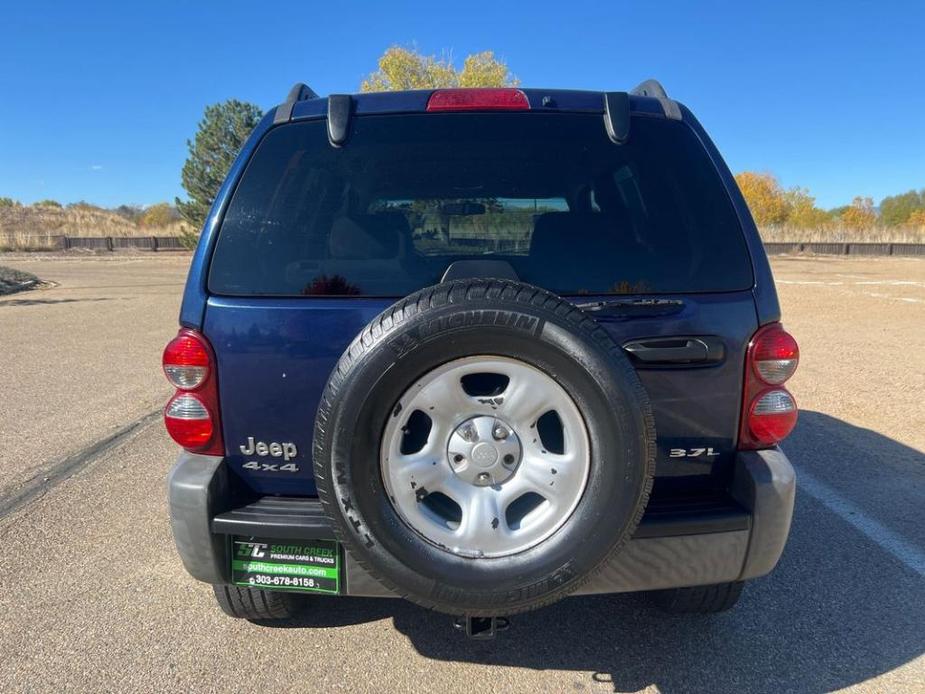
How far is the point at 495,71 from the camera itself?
34.9 m

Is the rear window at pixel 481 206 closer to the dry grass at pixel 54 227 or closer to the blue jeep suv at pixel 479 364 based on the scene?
the blue jeep suv at pixel 479 364

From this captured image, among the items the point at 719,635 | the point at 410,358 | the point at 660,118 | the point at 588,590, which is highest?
the point at 660,118

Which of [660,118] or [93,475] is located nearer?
[660,118]

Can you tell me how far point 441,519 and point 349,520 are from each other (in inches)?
10.9

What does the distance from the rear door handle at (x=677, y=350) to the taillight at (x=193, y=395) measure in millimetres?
1359

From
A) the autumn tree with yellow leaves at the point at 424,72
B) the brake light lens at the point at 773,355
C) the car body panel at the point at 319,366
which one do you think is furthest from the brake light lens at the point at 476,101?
the autumn tree with yellow leaves at the point at 424,72

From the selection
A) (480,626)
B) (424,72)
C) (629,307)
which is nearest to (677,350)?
(629,307)

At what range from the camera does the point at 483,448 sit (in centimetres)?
189

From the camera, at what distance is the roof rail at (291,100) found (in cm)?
235

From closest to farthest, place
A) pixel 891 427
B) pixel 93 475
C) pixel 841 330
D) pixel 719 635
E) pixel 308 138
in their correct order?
1. pixel 308 138
2. pixel 719 635
3. pixel 93 475
4. pixel 891 427
5. pixel 841 330

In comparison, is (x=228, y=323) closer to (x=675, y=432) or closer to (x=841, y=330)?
(x=675, y=432)

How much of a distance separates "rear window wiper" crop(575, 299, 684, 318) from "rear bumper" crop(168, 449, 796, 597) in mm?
593

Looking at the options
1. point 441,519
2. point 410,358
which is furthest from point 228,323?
point 441,519

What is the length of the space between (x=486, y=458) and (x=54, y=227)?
67283 mm
